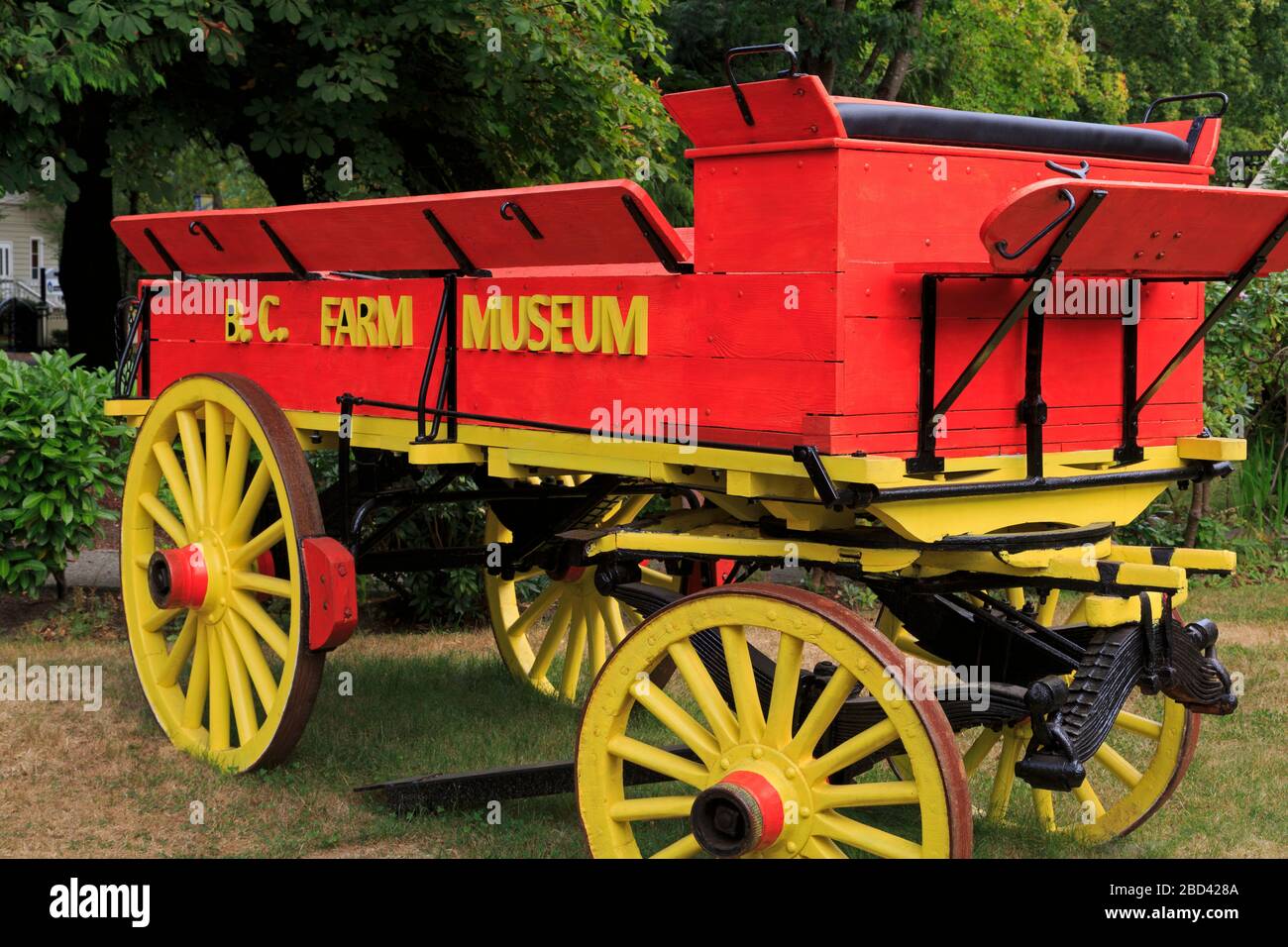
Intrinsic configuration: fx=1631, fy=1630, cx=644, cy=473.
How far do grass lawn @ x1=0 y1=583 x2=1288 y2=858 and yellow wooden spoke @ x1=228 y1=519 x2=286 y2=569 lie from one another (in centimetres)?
70

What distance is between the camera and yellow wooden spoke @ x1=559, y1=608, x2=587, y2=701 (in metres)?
6.66

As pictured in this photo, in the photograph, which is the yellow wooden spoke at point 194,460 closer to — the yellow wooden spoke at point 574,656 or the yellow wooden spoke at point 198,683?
the yellow wooden spoke at point 198,683

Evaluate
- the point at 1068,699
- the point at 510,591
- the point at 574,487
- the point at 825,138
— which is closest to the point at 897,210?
the point at 825,138

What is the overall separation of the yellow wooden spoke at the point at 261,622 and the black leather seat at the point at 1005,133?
2434 mm

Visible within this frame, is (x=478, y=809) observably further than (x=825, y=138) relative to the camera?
Yes

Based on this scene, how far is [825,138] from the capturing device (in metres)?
3.58

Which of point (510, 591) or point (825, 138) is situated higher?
point (825, 138)

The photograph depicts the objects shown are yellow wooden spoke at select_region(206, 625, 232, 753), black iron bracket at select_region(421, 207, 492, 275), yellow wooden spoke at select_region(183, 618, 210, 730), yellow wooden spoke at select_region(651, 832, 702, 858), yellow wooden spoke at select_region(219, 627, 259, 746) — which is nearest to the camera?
yellow wooden spoke at select_region(651, 832, 702, 858)

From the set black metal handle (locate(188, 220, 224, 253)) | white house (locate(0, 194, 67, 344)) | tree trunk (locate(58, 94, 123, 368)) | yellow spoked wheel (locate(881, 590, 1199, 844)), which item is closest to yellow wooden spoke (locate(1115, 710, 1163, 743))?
yellow spoked wheel (locate(881, 590, 1199, 844))

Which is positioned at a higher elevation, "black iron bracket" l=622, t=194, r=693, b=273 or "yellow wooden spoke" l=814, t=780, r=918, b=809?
"black iron bracket" l=622, t=194, r=693, b=273

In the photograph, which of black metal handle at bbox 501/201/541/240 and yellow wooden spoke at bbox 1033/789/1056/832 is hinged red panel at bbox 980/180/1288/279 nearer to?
black metal handle at bbox 501/201/541/240

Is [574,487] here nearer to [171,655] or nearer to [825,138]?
[171,655]
